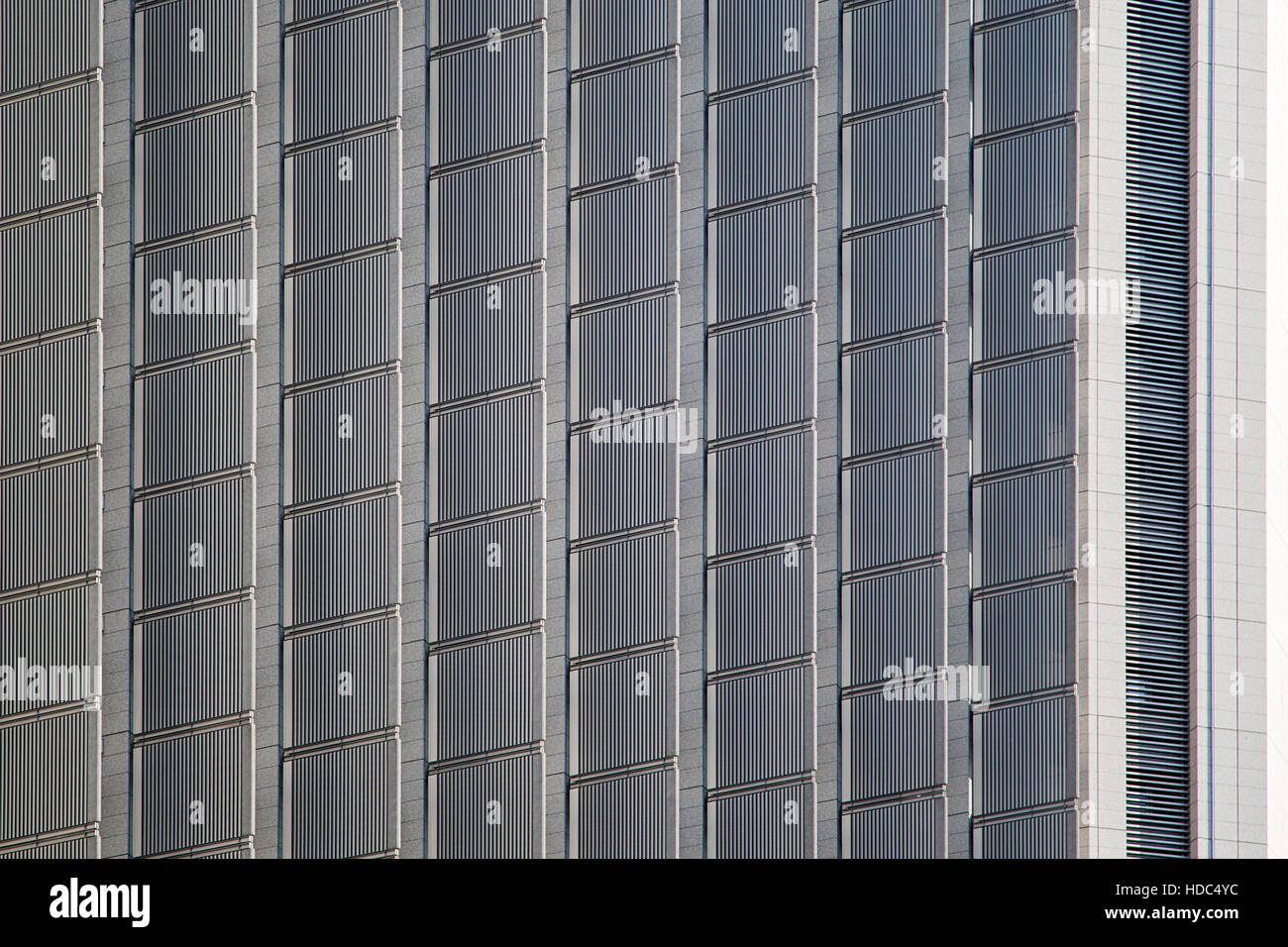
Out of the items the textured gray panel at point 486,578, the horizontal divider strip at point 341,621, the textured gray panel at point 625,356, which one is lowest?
the horizontal divider strip at point 341,621

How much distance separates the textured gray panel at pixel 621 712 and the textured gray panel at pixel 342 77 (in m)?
14.8

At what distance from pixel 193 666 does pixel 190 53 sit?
15260 millimetres

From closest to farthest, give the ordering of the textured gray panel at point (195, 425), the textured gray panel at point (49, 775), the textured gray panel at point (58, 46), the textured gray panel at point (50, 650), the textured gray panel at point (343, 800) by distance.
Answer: the textured gray panel at point (343, 800) → the textured gray panel at point (49, 775) → the textured gray panel at point (50, 650) → the textured gray panel at point (195, 425) → the textured gray panel at point (58, 46)

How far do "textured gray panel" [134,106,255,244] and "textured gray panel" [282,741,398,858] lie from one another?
13.5 metres

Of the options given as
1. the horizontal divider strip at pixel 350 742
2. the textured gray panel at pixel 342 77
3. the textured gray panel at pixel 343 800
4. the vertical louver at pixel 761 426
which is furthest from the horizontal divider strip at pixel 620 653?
the textured gray panel at pixel 342 77

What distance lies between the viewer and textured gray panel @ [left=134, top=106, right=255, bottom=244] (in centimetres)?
5741

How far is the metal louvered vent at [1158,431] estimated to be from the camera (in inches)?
2218

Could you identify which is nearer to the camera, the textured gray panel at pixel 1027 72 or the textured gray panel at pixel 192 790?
the textured gray panel at pixel 192 790

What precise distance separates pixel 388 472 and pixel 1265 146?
23385mm

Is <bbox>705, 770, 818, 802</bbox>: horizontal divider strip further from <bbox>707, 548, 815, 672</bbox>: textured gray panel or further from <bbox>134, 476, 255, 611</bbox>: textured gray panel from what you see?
<bbox>134, 476, 255, 611</bbox>: textured gray panel

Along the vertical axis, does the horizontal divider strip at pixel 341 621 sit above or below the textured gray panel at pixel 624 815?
above

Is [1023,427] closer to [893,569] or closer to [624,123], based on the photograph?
[893,569]

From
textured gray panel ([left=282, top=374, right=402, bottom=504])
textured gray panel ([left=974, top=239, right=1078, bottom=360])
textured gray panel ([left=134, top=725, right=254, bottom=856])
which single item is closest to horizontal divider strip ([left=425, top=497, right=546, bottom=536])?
textured gray panel ([left=282, top=374, right=402, bottom=504])

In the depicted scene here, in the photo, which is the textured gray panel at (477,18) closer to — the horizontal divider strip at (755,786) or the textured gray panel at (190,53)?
the textured gray panel at (190,53)
